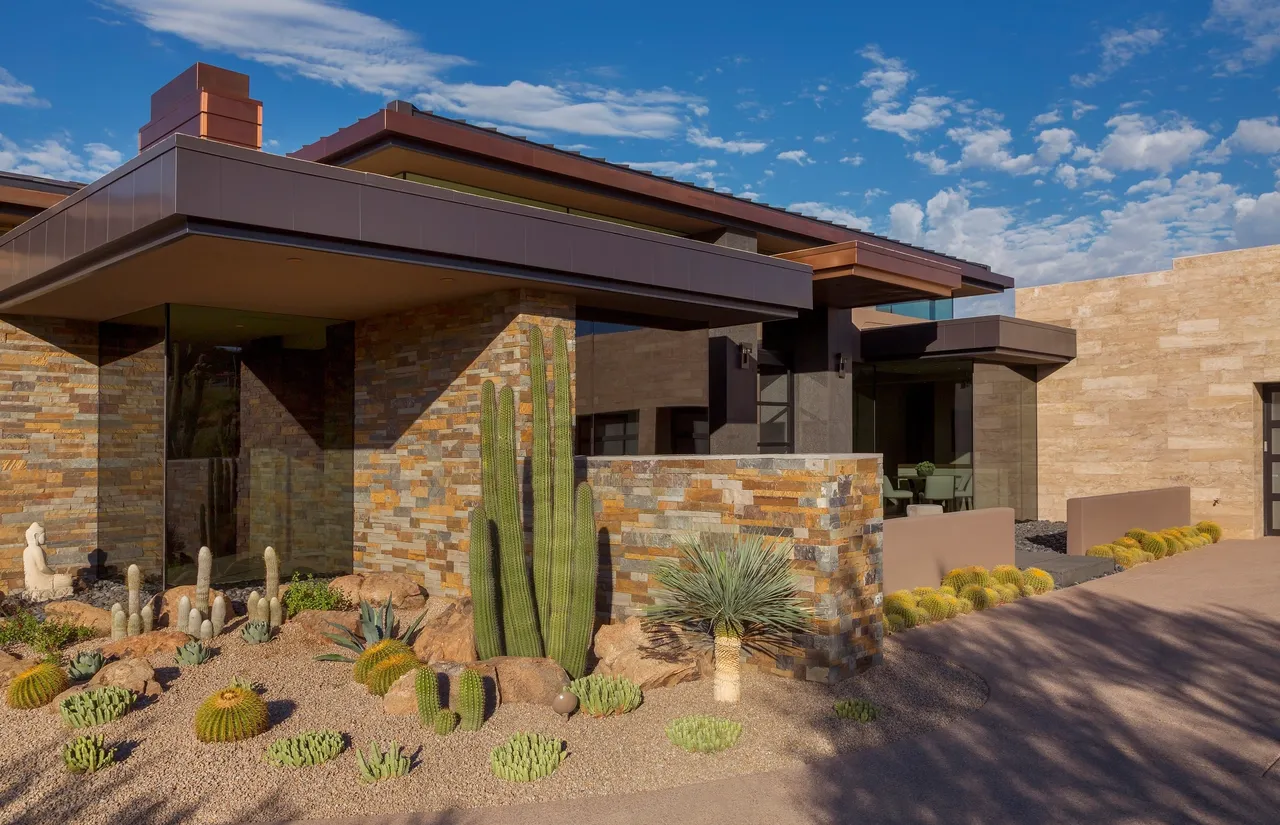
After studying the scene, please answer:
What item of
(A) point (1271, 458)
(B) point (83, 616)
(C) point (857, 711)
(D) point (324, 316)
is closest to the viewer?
(C) point (857, 711)

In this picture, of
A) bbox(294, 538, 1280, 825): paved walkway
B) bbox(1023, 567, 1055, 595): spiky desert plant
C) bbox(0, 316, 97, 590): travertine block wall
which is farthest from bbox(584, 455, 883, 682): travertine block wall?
bbox(0, 316, 97, 590): travertine block wall

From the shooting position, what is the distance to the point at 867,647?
7.71 meters

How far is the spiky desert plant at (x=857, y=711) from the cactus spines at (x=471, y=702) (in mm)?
2432

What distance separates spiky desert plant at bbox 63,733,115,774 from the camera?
558cm

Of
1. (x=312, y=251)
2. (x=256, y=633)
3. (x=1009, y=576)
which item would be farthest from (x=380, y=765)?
(x=1009, y=576)

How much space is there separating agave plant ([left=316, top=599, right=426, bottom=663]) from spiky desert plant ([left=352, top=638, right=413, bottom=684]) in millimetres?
343

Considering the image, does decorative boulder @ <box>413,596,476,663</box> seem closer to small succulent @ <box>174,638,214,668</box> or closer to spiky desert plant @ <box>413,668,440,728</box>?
spiky desert plant @ <box>413,668,440,728</box>

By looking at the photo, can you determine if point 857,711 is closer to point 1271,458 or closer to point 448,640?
point 448,640

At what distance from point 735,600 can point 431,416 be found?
4884mm

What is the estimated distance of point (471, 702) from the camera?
616 centimetres

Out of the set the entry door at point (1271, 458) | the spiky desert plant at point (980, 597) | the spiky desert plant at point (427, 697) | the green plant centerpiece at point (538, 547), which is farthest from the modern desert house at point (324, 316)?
the entry door at point (1271, 458)

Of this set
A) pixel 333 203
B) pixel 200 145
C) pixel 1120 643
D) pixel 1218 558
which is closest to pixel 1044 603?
pixel 1120 643

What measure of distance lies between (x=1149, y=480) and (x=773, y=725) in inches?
571

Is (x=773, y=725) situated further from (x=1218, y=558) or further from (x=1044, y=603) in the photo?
(x=1218, y=558)
